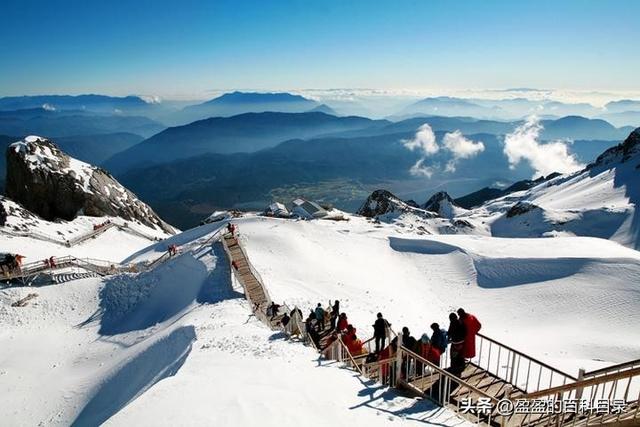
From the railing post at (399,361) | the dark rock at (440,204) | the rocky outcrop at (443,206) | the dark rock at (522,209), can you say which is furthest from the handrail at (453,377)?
the dark rock at (440,204)

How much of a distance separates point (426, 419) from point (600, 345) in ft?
47.6

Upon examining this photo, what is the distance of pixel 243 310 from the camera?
69.5ft

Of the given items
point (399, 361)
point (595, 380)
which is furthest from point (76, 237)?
point (595, 380)

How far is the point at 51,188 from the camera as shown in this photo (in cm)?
6088

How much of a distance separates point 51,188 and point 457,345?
6650 centimetres

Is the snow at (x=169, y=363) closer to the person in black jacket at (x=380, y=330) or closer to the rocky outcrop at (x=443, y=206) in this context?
the person in black jacket at (x=380, y=330)

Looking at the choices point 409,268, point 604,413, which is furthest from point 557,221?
point 604,413

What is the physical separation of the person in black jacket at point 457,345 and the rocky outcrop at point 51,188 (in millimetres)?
61632

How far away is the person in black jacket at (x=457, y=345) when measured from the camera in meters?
11.2

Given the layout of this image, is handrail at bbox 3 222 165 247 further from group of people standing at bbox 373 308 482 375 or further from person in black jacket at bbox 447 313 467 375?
person in black jacket at bbox 447 313 467 375

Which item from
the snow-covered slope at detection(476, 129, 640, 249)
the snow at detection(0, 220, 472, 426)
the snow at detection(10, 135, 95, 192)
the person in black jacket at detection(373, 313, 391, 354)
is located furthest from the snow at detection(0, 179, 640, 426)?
the snow-covered slope at detection(476, 129, 640, 249)

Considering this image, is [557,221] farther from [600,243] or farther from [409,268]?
[409,268]

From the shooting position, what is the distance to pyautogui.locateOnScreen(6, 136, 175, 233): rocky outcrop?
198 ft

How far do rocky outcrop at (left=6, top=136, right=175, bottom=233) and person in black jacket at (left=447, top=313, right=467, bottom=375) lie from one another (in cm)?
6163
